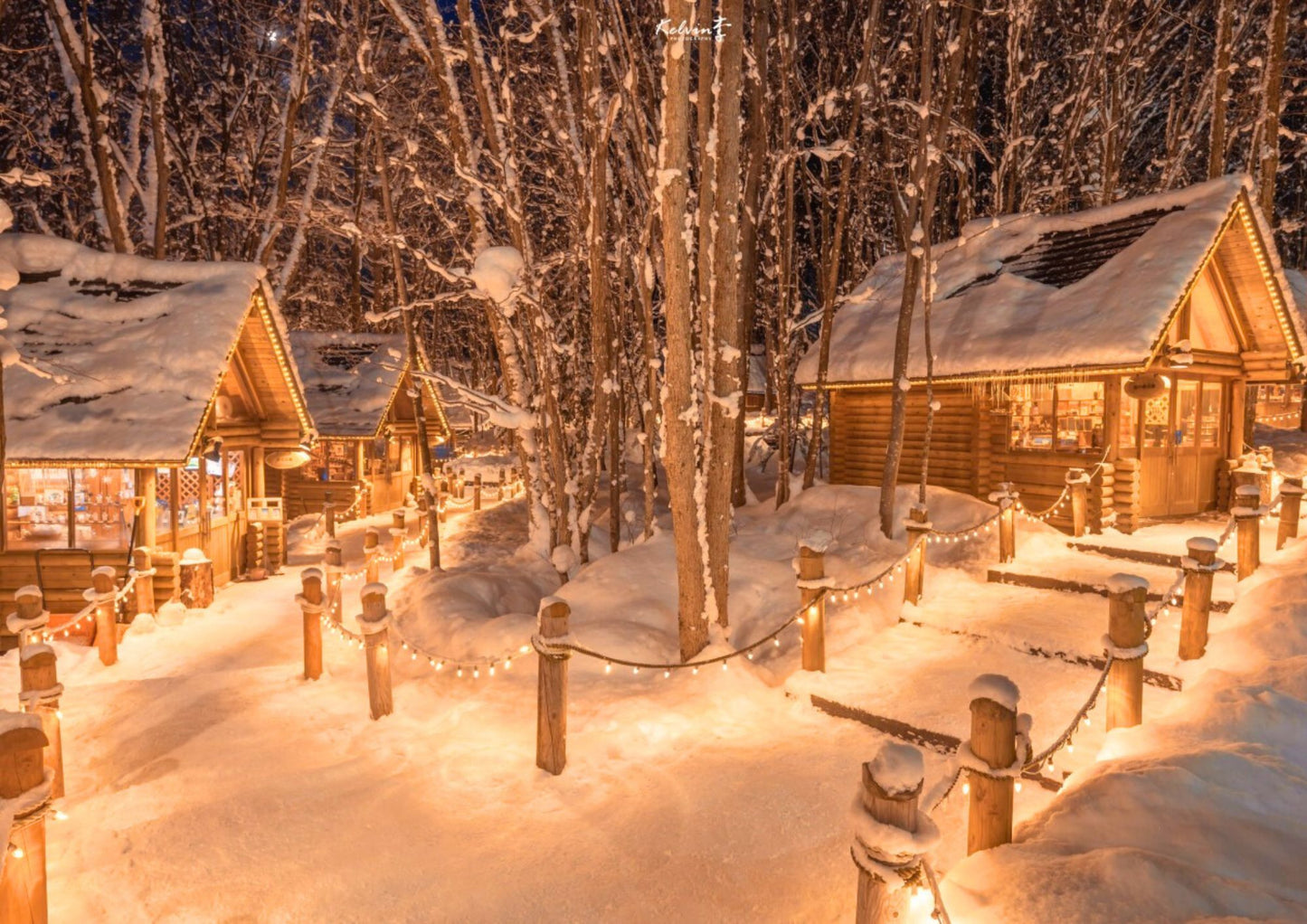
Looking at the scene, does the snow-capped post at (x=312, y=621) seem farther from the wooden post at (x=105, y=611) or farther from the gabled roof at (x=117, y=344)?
the gabled roof at (x=117, y=344)

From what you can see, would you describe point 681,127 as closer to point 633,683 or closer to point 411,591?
point 633,683

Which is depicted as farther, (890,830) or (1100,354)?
(1100,354)

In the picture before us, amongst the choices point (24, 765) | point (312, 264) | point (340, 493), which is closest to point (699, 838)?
point (24, 765)

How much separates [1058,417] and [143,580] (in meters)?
15.9

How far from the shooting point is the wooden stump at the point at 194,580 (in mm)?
12672

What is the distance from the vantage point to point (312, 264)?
34.6 meters

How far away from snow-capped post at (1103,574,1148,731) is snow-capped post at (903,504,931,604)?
3847 millimetres

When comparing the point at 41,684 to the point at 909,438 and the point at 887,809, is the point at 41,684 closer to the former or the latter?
the point at 887,809

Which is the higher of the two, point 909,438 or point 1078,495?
point 909,438

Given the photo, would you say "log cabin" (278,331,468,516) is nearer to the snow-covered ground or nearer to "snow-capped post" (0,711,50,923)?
the snow-covered ground

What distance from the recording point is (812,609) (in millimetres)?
7617

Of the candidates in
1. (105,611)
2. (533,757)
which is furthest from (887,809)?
(105,611)

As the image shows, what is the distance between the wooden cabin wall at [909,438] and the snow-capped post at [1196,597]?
7211 mm

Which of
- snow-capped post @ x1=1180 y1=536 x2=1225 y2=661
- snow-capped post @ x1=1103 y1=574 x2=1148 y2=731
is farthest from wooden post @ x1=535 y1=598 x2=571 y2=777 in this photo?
snow-capped post @ x1=1180 y1=536 x2=1225 y2=661
